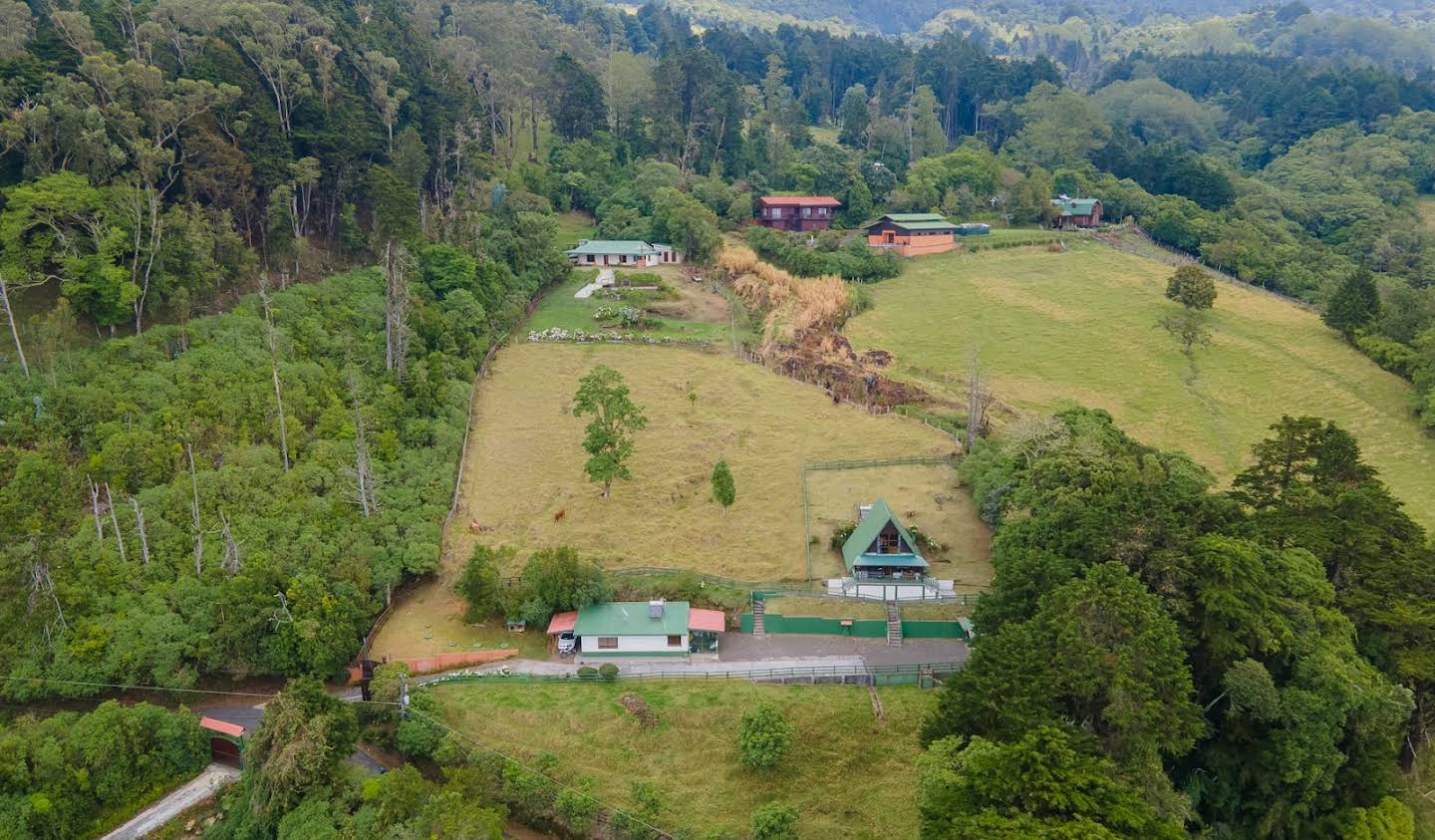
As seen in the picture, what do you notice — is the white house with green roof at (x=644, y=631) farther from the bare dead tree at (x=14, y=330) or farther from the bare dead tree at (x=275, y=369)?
the bare dead tree at (x=14, y=330)

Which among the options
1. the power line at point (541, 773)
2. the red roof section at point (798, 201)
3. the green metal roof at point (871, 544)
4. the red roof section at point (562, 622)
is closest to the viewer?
the power line at point (541, 773)

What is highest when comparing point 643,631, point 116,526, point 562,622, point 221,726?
point 116,526

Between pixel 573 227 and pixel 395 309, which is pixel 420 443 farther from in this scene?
pixel 573 227

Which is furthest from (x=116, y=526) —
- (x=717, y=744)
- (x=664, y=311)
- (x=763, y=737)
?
(x=664, y=311)

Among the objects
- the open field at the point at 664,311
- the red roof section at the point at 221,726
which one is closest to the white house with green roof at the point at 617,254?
the open field at the point at 664,311

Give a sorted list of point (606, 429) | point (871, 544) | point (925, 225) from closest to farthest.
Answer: point (871, 544) → point (606, 429) → point (925, 225)

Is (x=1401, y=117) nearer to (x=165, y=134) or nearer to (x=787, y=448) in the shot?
(x=787, y=448)

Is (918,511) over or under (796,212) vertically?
under

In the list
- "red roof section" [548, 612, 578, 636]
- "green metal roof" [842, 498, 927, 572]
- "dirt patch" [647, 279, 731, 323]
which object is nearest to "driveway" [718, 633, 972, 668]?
"green metal roof" [842, 498, 927, 572]
